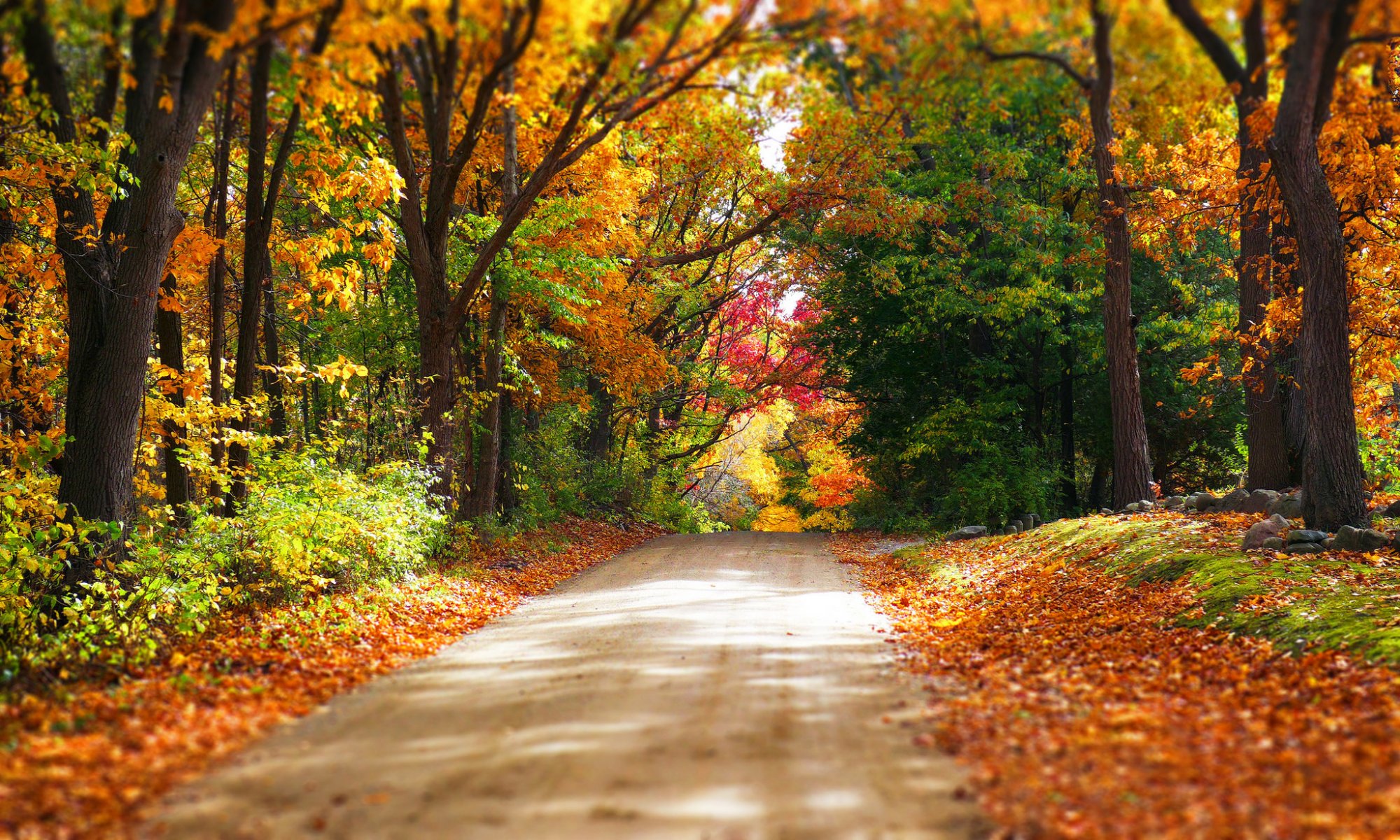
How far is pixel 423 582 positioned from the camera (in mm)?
11125

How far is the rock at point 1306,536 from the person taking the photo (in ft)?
31.6

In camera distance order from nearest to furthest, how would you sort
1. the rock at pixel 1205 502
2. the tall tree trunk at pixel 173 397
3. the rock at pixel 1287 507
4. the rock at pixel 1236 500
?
the tall tree trunk at pixel 173 397, the rock at pixel 1287 507, the rock at pixel 1236 500, the rock at pixel 1205 502

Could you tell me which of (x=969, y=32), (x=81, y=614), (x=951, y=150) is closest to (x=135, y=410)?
(x=81, y=614)

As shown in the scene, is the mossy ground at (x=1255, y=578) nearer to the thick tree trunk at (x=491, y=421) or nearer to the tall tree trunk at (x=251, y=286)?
the thick tree trunk at (x=491, y=421)

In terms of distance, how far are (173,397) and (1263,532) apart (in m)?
13.3

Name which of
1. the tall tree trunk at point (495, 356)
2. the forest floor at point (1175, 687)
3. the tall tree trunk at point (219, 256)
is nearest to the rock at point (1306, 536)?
the forest floor at point (1175, 687)

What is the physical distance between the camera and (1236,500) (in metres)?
13.3

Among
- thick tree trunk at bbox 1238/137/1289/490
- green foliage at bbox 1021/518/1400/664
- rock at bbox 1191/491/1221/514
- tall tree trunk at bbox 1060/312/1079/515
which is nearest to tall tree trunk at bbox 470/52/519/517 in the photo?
green foliage at bbox 1021/518/1400/664

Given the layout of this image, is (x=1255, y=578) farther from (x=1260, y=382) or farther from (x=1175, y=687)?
(x=1260, y=382)

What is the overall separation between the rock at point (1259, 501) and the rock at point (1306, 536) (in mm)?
2946

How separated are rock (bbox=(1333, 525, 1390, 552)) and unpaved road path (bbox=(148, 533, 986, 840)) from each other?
16.2 ft

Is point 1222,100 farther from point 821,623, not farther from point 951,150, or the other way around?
point 951,150

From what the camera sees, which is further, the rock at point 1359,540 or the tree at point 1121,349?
the tree at point 1121,349

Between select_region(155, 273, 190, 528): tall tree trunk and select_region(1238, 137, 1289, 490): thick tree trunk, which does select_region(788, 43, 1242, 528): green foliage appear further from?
select_region(155, 273, 190, 528): tall tree trunk
